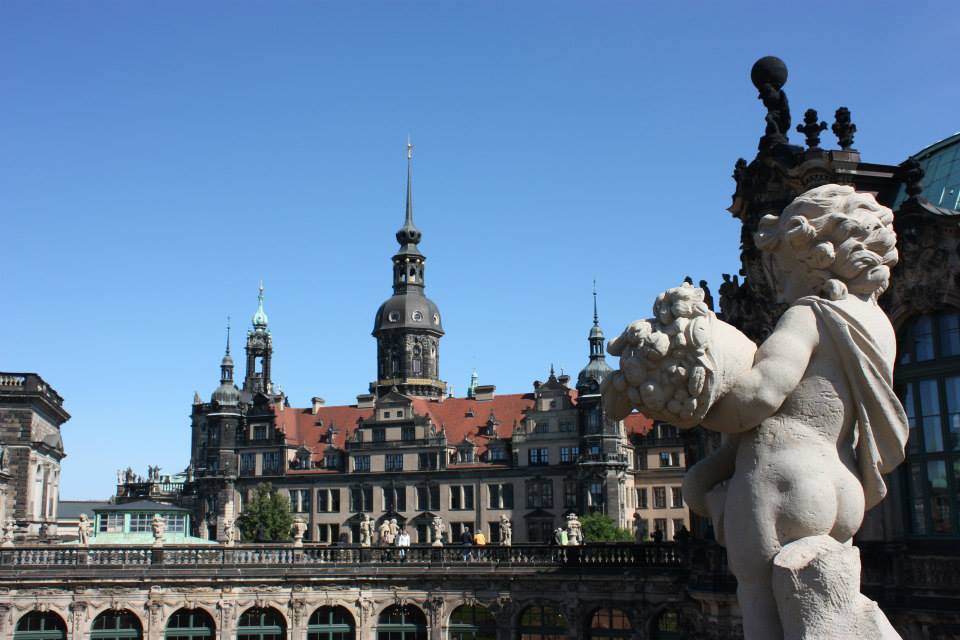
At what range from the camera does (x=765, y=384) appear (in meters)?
4.16

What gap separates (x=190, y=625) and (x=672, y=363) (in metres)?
29.9

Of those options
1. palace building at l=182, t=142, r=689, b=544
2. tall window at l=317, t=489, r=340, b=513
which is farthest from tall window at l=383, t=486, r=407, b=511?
tall window at l=317, t=489, r=340, b=513

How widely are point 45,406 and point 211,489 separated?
31.3 metres

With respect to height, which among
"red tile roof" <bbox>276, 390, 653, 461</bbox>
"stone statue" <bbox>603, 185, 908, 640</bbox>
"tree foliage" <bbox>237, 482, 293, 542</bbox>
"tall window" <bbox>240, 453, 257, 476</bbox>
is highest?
"red tile roof" <bbox>276, 390, 653, 461</bbox>

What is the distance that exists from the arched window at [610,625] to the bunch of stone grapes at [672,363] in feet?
87.2

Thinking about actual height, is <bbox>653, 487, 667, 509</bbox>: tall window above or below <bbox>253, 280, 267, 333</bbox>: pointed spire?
below

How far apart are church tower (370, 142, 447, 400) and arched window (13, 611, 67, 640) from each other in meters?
64.8

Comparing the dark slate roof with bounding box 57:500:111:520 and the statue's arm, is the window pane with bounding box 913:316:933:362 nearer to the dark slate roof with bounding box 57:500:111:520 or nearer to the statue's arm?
the statue's arm

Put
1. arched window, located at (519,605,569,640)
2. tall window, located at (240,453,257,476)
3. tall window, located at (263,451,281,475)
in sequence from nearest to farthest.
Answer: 1. arched window, located at (519,605,569,640)
2. tall window, located at (263,451,281,475)
3. tall window, located at (240,453,257,476)

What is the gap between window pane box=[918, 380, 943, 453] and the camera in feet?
52.9

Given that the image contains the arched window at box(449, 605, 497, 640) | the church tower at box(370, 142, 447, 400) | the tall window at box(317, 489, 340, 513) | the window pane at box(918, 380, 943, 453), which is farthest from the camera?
the church tower at box(370, 142, 447, 400)

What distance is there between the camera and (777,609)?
13.9 feet

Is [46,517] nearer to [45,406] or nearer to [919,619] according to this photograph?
[45,406]

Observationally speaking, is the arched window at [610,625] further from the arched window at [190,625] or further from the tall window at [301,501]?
the tall window at [301,501]
